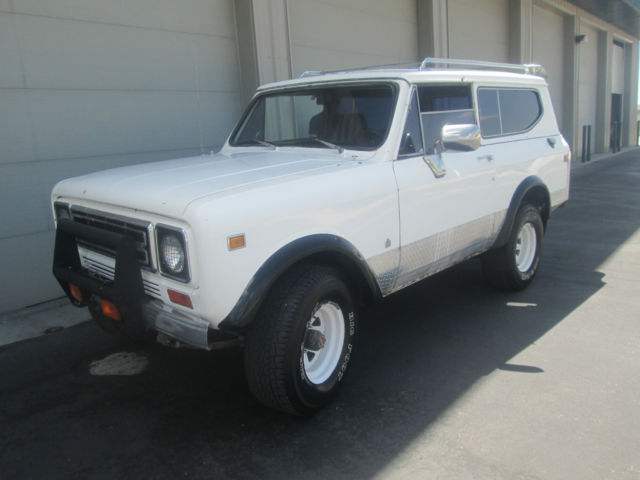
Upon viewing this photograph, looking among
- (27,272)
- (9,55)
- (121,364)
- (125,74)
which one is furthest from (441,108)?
(27,272)

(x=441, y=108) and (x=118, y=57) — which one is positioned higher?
(x=118, y=57)

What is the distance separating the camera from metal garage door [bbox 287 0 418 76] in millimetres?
7820

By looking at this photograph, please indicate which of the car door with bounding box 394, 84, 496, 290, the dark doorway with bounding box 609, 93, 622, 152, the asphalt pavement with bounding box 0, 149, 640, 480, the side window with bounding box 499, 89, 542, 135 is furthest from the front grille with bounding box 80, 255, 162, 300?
the dark doorway with bounding box 609, 93, 622, 152

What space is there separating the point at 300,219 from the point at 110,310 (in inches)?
44.6

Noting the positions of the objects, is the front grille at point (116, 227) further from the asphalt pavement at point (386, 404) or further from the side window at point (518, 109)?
the side window at point (518, 109)

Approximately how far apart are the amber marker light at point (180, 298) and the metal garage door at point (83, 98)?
3.18 m

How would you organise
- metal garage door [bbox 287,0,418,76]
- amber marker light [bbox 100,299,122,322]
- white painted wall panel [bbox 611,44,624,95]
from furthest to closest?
1. white painted wall panel [bbox 611,44,624,95]
2. metal garage door [bbox 287,0,418,76]
3. amber marker light [bbox 100,299,122,322]

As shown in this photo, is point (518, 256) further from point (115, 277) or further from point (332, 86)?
point (115, 277)

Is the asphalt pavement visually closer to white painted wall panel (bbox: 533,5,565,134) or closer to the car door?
the car door

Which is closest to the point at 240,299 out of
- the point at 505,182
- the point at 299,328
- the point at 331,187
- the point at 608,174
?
the point at 299,328

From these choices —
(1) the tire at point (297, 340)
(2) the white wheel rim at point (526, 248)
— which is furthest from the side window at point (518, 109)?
(1) the tire at point (297, 340)

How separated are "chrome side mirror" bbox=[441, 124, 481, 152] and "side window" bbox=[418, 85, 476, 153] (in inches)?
6.5

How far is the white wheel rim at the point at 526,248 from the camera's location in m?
5.17

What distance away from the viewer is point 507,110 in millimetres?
4809
